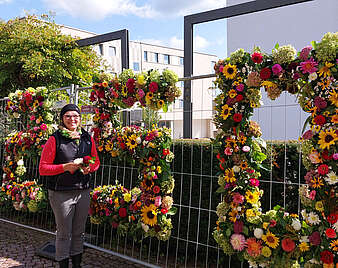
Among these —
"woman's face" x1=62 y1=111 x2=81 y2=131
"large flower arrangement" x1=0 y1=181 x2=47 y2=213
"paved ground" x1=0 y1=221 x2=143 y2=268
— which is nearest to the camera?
"woman's face" x1=62 y1=111 x2=81 y2=131

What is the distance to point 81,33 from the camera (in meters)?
32.2

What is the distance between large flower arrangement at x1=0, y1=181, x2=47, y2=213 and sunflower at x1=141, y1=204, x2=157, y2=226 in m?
2.21

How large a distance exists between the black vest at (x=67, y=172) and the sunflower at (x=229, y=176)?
4.86ft

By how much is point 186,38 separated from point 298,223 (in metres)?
4.32

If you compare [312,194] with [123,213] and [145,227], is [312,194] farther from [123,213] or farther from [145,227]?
[123,213]

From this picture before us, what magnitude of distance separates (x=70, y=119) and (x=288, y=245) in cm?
242

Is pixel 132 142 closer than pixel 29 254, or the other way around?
pixel 132 142

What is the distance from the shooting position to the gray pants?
3365 millimetres

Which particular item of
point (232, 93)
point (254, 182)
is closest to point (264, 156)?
point (254, 182)

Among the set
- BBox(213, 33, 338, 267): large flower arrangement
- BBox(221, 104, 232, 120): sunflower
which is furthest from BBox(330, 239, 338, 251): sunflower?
BBox(221, 104, 232, 120): sunflower

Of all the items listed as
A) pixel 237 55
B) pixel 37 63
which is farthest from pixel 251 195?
pixel 37 63

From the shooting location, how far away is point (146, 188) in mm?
3770

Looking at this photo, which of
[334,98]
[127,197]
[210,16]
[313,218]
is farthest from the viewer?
[210,16]

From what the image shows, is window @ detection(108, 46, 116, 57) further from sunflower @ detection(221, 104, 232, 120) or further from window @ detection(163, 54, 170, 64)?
sunflower @ detection(221, 104, 232, 120)
